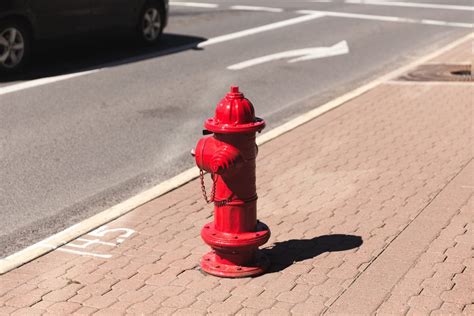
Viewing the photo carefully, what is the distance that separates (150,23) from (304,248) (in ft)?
35.1

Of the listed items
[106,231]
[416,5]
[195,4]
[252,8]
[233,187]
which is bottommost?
[416,5]

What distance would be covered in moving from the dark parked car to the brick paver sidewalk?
17.2ft

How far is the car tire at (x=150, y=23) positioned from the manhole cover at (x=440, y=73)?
16.3 ft

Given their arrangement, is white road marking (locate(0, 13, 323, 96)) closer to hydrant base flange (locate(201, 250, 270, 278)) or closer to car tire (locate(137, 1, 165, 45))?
car tire (locate(137, 1, 165, 45))

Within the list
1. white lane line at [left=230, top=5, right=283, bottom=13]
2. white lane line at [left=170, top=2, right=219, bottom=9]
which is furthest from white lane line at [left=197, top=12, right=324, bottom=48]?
white lane line at [left=170, top=2, right=219, bottom=9]

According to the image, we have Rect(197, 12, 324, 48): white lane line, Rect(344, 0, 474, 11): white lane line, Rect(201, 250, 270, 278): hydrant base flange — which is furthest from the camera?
Rect(344, 0, 474, 11): white lane line

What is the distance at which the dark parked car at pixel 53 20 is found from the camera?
539 inches

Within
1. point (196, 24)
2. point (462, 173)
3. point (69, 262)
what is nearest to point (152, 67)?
point (196, 24)

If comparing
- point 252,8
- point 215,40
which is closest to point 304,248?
point 215,40

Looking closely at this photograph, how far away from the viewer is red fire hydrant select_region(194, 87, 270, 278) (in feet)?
20.5

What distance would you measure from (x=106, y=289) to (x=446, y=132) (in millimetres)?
5645

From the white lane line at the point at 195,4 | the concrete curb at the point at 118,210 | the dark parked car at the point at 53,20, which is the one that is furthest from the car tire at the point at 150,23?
the white lane line at the point at 195,4

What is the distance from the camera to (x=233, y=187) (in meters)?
6.39

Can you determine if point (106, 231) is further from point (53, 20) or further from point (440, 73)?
point (440, 73)
